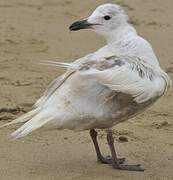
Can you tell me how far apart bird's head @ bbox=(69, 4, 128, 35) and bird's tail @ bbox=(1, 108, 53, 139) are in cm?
86

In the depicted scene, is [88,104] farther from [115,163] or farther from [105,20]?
[105,20]

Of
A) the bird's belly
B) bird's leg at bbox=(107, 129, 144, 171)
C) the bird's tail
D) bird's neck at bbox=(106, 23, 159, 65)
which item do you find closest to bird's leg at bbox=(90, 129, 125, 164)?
bird's leg at bbox=(107, 129, 144, 171)

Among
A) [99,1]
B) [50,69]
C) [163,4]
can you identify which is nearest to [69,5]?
[99,1]

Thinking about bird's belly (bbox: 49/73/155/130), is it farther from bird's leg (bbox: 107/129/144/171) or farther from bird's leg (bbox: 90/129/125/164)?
bird's leg (bbox: 90/129/125/164)

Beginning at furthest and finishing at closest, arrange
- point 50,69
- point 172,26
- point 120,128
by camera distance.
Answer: point 172,26 → point 50,69 → point 120,128

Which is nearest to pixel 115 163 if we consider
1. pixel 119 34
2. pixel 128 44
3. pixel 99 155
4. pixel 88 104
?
pixel 99 155

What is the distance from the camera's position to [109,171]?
652cm

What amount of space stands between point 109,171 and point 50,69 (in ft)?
9.35

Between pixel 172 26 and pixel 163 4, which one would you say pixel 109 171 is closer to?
pixel 172 26

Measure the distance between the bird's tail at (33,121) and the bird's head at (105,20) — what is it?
2.81ft

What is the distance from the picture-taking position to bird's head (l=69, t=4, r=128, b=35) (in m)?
6.75

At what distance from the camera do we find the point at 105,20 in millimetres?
6754

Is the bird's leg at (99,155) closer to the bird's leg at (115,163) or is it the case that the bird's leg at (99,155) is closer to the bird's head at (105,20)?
the bird's leg at (115,163)

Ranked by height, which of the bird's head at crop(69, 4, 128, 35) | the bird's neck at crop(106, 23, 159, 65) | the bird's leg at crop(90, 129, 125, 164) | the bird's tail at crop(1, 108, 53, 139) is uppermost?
the bird's head at crop(69, 4, 128, 35)
